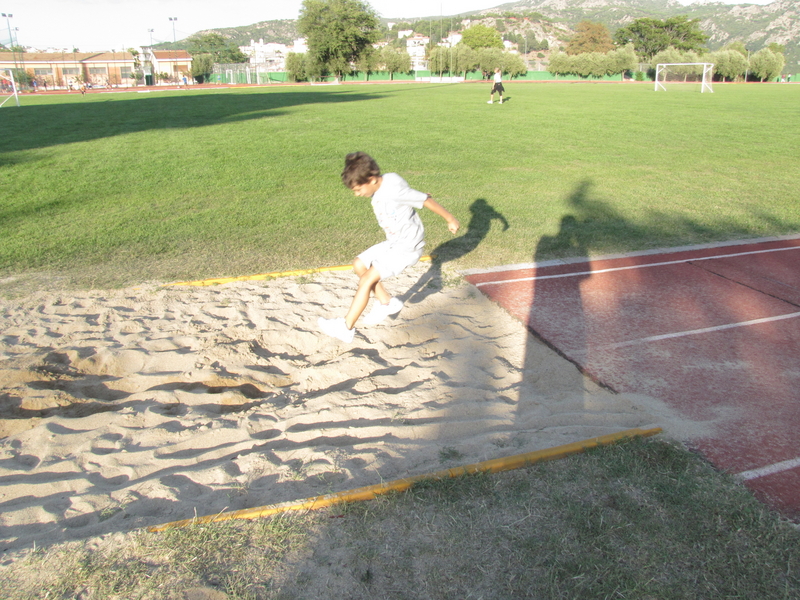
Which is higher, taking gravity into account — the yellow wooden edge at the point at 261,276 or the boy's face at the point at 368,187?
the boy's face at the point at 368,187

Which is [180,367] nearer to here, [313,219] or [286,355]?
[286,355]

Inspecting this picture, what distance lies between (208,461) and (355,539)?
112 cm

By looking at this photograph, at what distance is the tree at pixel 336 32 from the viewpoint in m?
69.7

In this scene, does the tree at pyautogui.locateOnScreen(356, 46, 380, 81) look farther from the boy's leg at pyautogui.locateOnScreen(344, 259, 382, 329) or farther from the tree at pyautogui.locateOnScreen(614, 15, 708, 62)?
the boy's leg at pyautogui.locateOnScreen(344, 259, 382, 329)

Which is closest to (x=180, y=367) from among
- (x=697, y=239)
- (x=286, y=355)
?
(x=286, y=355)

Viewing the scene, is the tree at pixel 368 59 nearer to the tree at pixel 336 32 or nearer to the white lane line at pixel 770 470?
the tree at pixel 336 32

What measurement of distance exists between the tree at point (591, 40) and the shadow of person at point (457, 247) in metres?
125

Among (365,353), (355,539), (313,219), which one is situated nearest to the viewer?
(355,539)

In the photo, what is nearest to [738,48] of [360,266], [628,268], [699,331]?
[628,268]

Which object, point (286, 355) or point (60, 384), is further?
point (286, 355)

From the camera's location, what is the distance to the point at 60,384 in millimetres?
4172

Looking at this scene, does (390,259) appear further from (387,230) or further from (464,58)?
(464,58)

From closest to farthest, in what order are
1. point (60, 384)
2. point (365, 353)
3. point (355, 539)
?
1. point (355, 539)
2. point (60, 384)
3. point (365, 353)

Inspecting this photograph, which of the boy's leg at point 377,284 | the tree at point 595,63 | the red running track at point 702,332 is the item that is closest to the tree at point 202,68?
the tree at point 595,63
